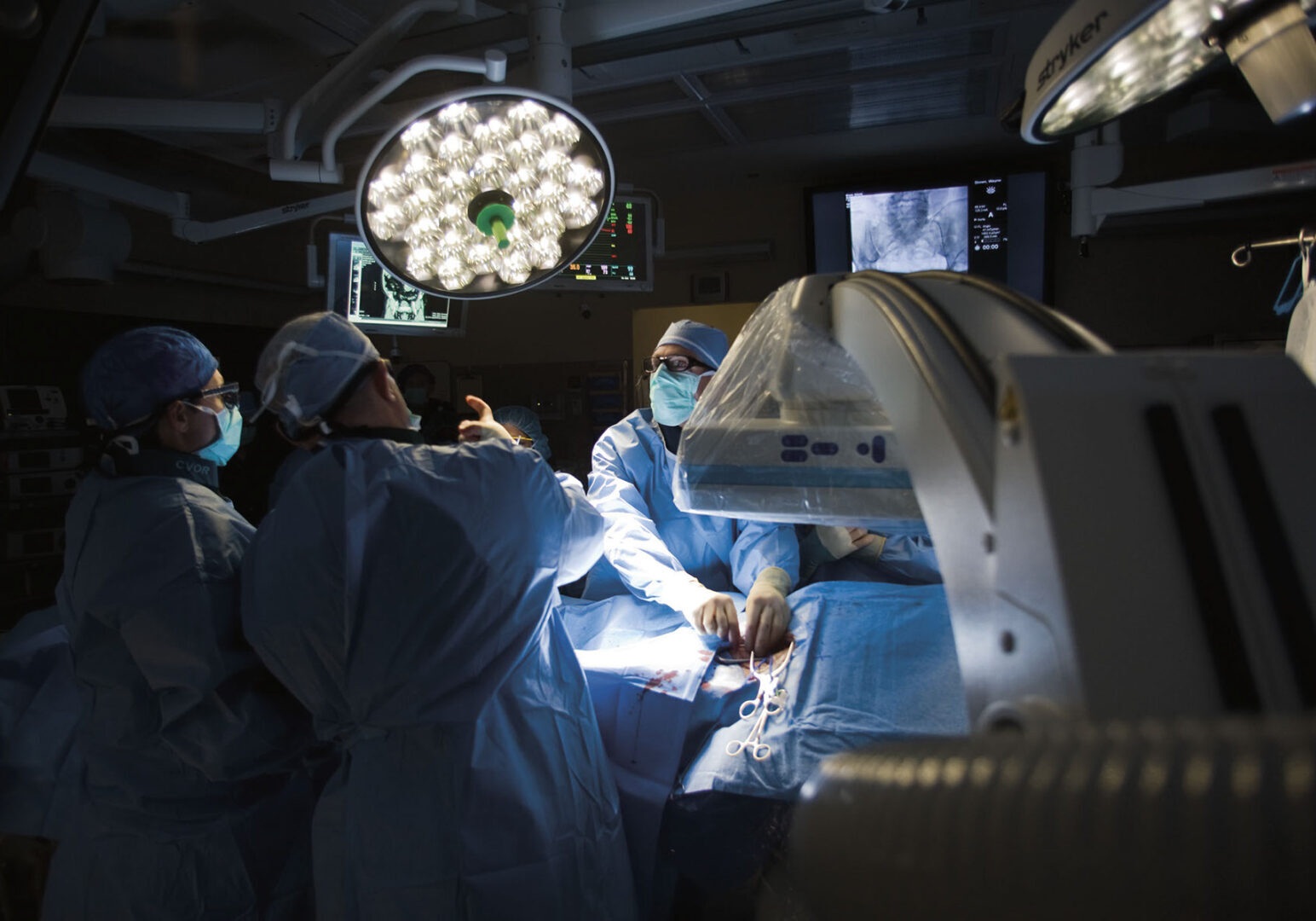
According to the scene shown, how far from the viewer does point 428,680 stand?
134 centimetres

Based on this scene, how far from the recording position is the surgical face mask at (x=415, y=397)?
4254 mm

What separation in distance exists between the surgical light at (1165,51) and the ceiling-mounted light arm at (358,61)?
1579 mm

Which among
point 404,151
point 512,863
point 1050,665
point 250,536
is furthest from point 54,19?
point 512,863

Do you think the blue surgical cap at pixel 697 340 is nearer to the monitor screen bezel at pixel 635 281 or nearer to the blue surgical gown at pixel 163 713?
the monitor screen bezel at pixel 635 281

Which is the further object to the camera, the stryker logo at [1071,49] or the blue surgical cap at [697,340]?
the blue surgical cap at [697,340]

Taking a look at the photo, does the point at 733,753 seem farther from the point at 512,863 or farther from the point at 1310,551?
the point at 1310,551

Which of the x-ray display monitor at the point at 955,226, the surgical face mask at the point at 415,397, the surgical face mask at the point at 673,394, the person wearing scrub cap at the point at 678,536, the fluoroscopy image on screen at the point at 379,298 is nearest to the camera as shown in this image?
the person wearing scrub cap at the point at 678,536

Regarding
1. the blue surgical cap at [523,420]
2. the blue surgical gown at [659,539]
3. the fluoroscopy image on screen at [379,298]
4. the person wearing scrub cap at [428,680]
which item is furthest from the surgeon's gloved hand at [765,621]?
the blue surgical cap at [523,420]

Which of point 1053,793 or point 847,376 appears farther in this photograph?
point 847,376

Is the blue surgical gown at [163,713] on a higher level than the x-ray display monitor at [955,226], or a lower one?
lower

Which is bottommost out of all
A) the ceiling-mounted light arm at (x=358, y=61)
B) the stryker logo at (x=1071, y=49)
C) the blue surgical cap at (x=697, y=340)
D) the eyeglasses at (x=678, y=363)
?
the eyeglasses at (x=678, y=363)

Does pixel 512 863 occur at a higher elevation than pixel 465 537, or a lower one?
lower

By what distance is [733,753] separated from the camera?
1427mm

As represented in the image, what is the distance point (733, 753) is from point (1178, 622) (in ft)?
3.84
